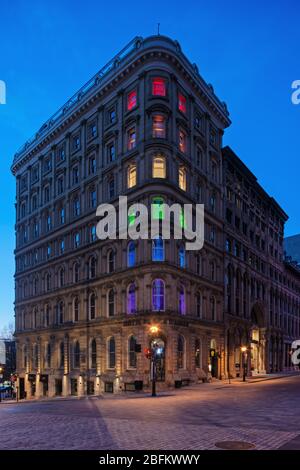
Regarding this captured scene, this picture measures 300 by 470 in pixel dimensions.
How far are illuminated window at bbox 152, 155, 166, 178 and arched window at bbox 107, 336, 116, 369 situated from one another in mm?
15429

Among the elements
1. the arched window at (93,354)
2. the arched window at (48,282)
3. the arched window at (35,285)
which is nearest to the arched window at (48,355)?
the arched window at (48,282)

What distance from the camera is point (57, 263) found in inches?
2232

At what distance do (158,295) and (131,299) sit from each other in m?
3.21

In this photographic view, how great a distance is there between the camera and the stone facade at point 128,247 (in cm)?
4125

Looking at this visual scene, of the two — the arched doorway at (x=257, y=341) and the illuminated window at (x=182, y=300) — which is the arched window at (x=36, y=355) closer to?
the illuminated window at (x=182, y=300)

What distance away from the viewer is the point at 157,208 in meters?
41.0

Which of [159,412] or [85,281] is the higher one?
[85,281]

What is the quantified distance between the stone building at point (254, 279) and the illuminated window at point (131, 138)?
47.0ft

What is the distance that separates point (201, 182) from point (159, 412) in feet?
106

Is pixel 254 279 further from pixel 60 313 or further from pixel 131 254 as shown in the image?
pixel 131 254

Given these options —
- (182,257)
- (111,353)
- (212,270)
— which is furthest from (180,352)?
(212,270)

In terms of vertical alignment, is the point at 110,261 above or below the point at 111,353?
above
